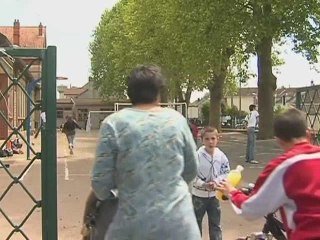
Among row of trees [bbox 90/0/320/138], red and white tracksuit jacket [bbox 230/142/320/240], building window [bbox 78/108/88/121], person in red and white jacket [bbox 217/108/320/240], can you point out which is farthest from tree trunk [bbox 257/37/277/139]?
building window [bbox 78/108/88/121]

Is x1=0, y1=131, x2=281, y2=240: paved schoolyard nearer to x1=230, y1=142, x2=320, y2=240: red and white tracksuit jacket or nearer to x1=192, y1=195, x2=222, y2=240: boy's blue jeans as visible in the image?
x1=192, y1=195, x2=222, y2=240: boy's blue jeans

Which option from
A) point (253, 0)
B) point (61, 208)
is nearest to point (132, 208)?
point (61, 208)

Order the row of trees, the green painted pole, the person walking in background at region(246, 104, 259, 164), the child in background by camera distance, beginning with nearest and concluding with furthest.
A: the green painted pole < the child in background < the person walking in background at region(246, 104, 259, 164) < the row of trees

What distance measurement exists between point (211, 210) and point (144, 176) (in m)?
3.27

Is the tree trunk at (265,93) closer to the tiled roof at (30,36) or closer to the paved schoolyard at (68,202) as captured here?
the paved schoolyard at (68,202)

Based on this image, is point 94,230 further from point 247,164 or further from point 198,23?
point 198,23

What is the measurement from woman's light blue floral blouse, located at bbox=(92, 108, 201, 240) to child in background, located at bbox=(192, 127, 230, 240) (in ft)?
9.37

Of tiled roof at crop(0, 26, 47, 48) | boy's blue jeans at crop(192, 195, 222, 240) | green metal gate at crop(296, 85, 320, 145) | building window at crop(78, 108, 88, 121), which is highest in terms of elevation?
Result: tiled roof at crop(0, 26, 47, 48)

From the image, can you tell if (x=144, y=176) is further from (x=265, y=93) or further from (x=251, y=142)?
(x=265, y=93)

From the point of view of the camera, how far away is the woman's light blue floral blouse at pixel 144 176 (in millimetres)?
3500

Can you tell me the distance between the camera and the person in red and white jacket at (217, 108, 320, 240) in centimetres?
322

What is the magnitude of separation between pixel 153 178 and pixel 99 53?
66.2m

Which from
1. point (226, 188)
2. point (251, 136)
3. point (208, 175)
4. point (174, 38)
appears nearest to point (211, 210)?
point (208, 175)

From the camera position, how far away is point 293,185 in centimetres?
327
